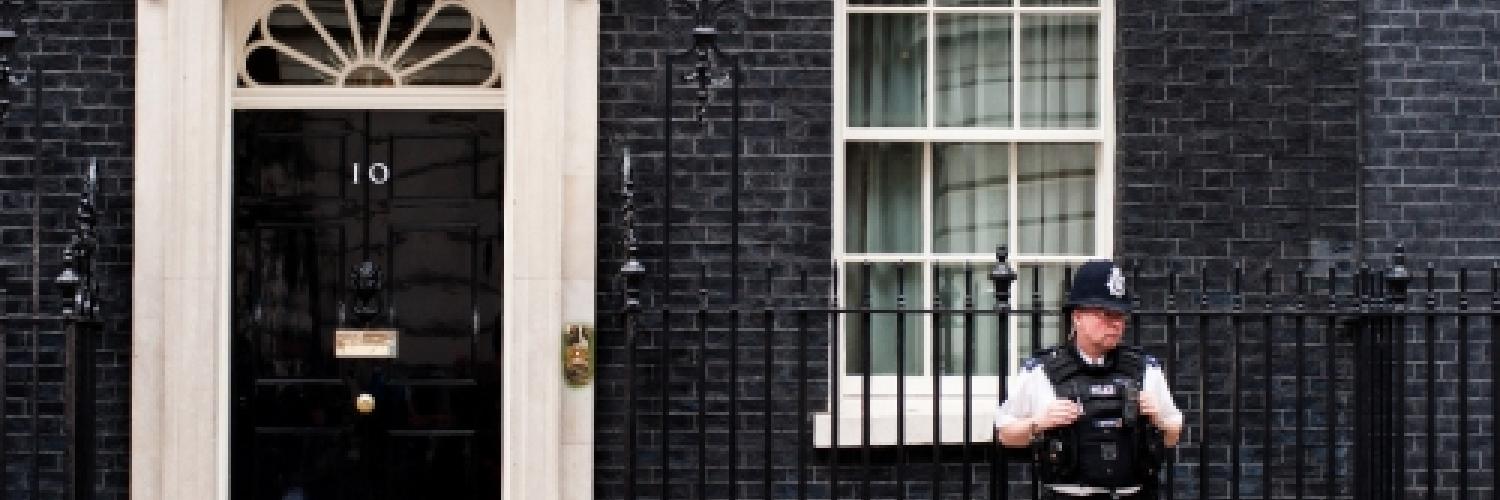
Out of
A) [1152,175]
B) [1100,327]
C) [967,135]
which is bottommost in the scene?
[1100,327]

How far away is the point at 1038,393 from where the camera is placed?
812 centimetres

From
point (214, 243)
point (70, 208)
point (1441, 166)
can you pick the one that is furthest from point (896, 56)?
point (70, 208)

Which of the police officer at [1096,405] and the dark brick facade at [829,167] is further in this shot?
the dark brick facade at [829,167]

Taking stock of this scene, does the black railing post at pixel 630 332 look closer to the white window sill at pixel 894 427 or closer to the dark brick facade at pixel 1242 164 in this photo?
the white window sill at pixel 894 427

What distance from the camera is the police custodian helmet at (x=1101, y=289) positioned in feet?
26.2

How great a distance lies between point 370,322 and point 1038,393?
3401 mm

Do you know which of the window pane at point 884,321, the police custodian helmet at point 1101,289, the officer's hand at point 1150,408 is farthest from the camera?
the window pane at point 884,321

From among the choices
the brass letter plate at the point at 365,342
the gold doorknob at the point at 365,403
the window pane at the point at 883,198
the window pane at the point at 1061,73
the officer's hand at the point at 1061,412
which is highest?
the window pane at the point at 1061,73

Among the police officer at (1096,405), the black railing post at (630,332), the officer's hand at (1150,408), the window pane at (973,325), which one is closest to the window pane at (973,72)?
the window pane at (973,325)

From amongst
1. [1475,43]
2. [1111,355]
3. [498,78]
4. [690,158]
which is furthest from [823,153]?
[1475,43]

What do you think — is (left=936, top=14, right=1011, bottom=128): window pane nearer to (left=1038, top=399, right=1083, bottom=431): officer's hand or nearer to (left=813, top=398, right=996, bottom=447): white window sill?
(left=813, top=398, right=996, bottom=447): white window sill

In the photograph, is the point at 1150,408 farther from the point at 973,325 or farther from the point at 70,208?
the point at 70,208

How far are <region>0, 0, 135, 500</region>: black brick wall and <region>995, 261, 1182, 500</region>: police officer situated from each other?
4.05 meters

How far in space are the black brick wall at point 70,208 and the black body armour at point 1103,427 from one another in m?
4.20
